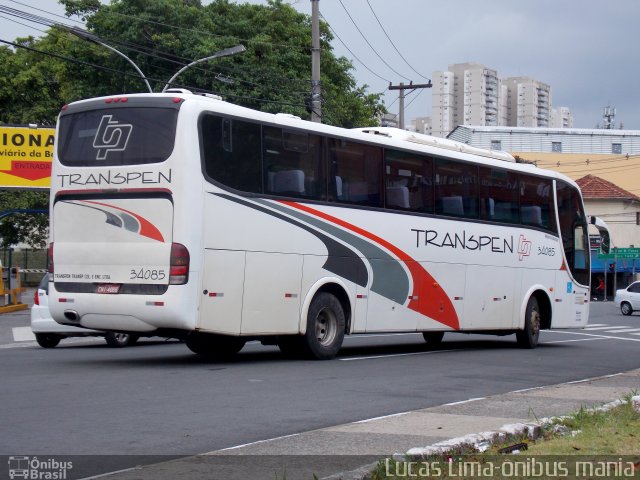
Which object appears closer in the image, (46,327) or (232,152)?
(232,152)

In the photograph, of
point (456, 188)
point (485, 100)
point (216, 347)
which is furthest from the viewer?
point (485, 100)

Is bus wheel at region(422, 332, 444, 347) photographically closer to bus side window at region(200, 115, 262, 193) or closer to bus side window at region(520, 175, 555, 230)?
bus side window at region(520, 175, 555, 230)

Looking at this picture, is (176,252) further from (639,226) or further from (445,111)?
(445,111)

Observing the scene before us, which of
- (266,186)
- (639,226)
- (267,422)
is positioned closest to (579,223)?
(266,186)

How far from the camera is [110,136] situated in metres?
13.9

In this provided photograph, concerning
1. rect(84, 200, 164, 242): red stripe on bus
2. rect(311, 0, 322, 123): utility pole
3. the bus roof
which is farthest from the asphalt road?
rect(311, 0, 322, 123): utility pole

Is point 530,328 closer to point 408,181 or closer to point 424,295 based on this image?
point 424,295

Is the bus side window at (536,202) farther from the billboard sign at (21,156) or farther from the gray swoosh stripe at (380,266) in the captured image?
the billboard sign at (21,156)

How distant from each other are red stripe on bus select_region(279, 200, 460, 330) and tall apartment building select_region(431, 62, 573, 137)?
128 m

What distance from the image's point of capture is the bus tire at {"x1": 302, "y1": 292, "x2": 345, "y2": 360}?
50.3ft

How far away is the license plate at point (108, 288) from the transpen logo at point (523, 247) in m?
9.98

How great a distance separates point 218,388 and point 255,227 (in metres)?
3.26

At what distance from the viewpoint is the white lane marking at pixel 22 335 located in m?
22.0

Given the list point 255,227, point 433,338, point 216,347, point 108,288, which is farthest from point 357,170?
point 433,338
